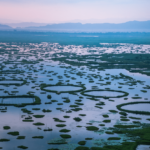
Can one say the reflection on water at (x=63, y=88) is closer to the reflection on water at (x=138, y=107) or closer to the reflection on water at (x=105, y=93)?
the reflection on water at (x=105, y=93)

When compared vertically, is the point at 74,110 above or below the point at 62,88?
below

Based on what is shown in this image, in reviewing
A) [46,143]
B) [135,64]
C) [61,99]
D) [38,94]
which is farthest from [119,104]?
[135,64]

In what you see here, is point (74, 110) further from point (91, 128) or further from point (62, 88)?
point (62, 88)

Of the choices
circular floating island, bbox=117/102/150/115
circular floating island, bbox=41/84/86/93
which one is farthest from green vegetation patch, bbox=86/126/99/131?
circular floating island, bbox=41/84/86/93

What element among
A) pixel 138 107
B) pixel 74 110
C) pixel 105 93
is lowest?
pixel 74 110

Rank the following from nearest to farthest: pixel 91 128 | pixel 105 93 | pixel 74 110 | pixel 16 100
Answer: pixel 91 128 → pixel 74 110 → pixel 16 100 → pixel 105 93

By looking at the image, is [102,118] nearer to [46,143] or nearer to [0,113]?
[46,143]

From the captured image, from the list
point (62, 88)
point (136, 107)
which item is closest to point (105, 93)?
point (62, 88)
